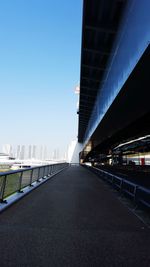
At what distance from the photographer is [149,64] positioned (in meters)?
6.64

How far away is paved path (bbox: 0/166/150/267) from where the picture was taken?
3266 millimetres

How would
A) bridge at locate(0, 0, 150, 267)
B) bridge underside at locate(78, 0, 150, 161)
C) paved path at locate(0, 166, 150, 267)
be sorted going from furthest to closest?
bridge underside at locate(78, 0, 150, 161)
bridge at locate(0, 0, 150, 267)
paved path at locate(0, 166, 150, 267)

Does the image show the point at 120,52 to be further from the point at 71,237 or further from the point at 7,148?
the point at 7,148

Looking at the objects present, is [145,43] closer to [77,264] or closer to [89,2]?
[89,2]

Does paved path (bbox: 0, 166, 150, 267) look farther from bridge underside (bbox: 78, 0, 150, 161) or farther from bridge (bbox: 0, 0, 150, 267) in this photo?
bridge underside (bbox: 78, 0, 150, 161)

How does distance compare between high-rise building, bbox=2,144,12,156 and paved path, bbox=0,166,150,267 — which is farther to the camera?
high-rise building, bbox=2,144,12,156

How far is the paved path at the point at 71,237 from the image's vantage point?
3266mm

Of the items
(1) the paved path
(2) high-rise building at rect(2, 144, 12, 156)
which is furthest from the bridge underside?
(2) high-rise building at rect(2, 144, 12, 156)

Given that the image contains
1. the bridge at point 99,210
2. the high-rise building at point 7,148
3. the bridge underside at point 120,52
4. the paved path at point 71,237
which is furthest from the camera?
the high-rise building at point 7,148

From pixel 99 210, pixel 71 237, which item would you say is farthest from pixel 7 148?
pixel 71 237

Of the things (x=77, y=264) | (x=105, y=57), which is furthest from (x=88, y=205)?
(x=105, y=57)

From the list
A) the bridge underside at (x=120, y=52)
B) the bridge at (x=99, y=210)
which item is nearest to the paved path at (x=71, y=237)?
the bridge at (x=99, y=210)

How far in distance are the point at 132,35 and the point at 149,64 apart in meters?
1.44

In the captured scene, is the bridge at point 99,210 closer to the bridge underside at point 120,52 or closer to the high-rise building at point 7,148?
the bridge underside at point 120,52
